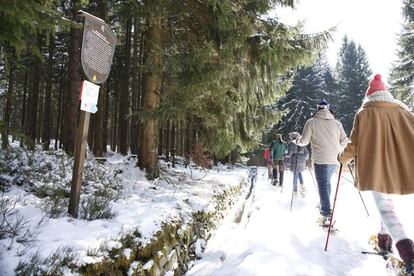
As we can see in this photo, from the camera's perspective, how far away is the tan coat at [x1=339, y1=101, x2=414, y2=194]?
13.2 ft

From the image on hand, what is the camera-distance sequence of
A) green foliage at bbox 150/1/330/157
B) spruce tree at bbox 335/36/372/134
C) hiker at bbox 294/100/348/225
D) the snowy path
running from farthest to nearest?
spruce tree at bbox 335/36/372/134 < green foliage at bbox 150/1/330/157 < hiker at bbox 294/100/348/225 < the snowy path

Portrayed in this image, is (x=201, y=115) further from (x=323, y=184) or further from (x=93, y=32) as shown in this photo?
(x=93, y=32)

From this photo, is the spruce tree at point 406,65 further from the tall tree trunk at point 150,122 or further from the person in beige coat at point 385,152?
the person in beige coat at point 385,152

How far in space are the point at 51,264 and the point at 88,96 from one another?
248cm

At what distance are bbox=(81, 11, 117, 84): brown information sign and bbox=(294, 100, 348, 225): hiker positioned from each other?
4038mm

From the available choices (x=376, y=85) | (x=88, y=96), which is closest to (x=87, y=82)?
(x=88, y=96)

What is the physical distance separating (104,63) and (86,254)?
2.92 m

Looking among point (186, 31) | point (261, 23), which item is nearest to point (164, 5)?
point (186, 31)

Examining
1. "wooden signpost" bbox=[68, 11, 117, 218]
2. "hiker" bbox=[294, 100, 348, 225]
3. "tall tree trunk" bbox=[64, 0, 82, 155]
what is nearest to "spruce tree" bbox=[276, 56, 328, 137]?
"tall tree trunk" bbox=[64, 0, 82, 155]

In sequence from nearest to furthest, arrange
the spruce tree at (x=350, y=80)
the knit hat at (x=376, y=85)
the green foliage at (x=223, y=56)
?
the knit hat at (x=376, y=85)
the green foliage at (x=223, y=56)
the spruce tree at (x=350, y=80)

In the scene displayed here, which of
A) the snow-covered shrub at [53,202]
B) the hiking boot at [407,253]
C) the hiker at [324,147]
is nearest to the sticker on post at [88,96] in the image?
the snow-covered shrub at [53,202]

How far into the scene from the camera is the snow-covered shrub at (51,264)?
9.01 ft

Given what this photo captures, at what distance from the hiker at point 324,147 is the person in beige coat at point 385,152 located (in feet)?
7.29

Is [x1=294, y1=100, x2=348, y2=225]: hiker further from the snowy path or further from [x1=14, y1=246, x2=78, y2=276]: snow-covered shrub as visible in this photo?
[x1=14, y1=246, x2=78, y2=276]: snow-covered shrub
